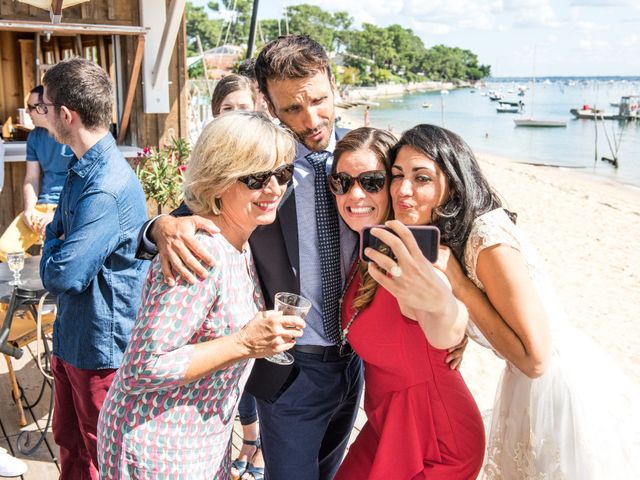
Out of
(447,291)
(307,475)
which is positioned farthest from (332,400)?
(447,291)

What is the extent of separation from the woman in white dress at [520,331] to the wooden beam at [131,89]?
16.9 feet

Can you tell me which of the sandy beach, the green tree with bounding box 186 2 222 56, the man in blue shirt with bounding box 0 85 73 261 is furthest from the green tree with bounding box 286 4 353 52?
the man in blue shirt with bounding box 0 85 73 261

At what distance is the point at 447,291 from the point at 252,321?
0.57m

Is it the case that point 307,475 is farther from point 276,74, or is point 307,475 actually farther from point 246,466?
point 276,74

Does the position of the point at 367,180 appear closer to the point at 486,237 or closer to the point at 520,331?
the point at 486,237

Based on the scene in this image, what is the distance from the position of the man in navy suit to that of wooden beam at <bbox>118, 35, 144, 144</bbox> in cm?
447

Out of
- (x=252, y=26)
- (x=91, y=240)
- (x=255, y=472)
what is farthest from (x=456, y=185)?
(x=252, y=26)

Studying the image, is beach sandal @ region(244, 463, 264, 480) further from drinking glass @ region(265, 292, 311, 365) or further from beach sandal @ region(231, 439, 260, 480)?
drinking glass @ region(265, 292, 311, 365)

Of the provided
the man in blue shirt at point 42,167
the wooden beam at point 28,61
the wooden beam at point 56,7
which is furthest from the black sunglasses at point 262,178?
the wooden beam at point 28,61

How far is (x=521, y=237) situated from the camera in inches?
78.2

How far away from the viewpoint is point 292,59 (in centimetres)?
249

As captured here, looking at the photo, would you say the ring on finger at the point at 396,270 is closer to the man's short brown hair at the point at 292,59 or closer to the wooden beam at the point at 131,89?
the man's short brown hair at the point at 292,59

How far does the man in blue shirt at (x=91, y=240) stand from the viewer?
2.54 metres

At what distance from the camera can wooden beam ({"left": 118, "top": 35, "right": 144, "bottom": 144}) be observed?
655cm
